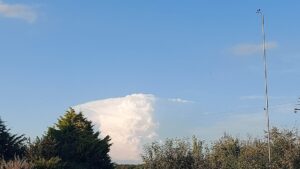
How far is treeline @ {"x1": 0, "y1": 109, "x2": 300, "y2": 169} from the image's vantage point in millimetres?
50188

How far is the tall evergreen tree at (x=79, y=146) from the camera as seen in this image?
57.4 m

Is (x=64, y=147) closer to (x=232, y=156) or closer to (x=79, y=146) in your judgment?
(x=79, y=146)

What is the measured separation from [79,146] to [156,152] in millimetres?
9666

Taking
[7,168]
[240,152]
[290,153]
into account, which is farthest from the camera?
[240,152]

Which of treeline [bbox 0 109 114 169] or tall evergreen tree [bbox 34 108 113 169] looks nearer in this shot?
treeline [bbox 0 109 114 169]

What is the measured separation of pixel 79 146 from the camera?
194ft

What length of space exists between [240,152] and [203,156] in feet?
24.6

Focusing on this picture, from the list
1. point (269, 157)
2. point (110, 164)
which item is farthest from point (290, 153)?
point (110, 164)

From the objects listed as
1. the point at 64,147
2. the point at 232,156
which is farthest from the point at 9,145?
the point at 232,156

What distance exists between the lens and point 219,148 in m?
63.3

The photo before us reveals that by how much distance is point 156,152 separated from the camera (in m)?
53.1

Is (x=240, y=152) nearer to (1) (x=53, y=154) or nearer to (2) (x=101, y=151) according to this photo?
(2) (x=101, y=151)

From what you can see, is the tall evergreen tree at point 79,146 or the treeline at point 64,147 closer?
the treeline at point 64,147

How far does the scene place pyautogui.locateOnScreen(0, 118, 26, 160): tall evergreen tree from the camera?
2110 inches
